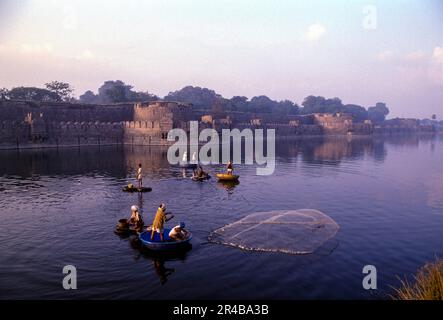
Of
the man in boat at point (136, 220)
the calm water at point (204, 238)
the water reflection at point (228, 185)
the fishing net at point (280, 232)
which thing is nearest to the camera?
the calm water at point (204, 238)

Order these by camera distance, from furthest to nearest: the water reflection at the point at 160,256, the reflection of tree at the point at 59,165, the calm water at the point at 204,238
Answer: the reflection of tree at the point at 59,165
the water reflection at the point at 160,256
the calm water at the point at 204,238

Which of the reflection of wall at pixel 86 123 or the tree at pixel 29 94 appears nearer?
the reflection of wall at pixel 86 123

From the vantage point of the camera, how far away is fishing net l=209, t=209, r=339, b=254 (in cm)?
1616

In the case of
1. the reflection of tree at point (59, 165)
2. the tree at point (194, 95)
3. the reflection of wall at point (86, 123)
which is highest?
the tree at point (194, 95)

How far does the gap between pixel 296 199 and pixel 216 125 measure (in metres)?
65.3

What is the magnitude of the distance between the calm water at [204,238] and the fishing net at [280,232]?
66cm

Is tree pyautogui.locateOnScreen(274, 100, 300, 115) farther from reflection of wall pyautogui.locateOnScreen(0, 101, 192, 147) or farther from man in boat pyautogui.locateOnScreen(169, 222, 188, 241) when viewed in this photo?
man in boat pyautogui.locateOnScreen(169, 222, 188, 241)

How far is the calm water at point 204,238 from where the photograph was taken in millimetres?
12492

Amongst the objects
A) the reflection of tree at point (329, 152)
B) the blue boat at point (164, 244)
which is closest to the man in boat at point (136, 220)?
the blue boat at point (164, 244)

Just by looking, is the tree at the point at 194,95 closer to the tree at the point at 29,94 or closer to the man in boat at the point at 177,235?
the tree at the point at 29,94

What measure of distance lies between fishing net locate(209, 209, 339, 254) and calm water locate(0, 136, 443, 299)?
665 millimetres

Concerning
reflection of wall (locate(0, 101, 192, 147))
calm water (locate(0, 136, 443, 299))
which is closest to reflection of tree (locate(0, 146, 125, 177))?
calm water (locate(0, 136, 443, 299))

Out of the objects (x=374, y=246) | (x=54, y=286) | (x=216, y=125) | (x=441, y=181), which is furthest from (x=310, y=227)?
(x=216, y=125)

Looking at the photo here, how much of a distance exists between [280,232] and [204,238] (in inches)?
151
